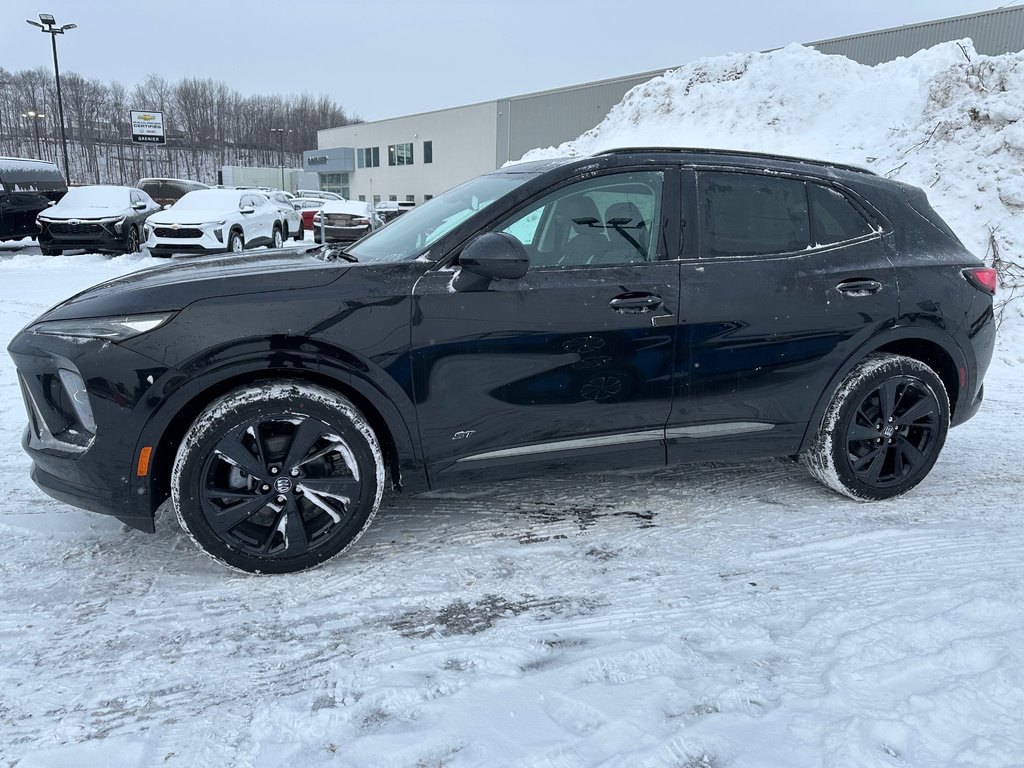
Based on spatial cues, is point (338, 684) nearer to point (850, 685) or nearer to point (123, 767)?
point (123, 767)

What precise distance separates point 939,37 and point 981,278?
2144 centimetres

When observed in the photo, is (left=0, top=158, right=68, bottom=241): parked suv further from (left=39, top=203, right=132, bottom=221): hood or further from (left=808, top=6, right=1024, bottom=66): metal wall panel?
(left=808, top=6, right=1024, bottom=66): metal wall panel

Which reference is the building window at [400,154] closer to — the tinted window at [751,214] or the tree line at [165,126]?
the tree line at [165,126]

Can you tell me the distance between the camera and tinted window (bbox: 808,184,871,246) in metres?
3.83

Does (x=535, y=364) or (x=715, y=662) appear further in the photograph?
(x=535, y=364)

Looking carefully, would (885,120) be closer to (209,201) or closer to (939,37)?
(939,37)

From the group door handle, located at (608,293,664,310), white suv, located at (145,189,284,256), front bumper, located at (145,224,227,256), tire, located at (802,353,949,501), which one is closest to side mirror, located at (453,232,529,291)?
door handle, located at (608,293,664,310)

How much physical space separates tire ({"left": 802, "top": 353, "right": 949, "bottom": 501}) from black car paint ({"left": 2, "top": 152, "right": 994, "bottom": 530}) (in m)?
0.14

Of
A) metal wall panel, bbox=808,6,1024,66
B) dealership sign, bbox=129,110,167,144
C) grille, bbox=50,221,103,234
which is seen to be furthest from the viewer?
dealership sign, bbox=129,110,167,144

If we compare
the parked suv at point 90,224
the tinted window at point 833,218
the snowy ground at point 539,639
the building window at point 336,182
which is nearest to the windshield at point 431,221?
the snowy ground at point 539,639

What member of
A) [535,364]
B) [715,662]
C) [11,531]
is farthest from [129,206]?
[715,662]

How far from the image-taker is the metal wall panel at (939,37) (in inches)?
749

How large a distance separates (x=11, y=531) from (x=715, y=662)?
3212 mm

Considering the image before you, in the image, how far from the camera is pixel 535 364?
3.26 metres
